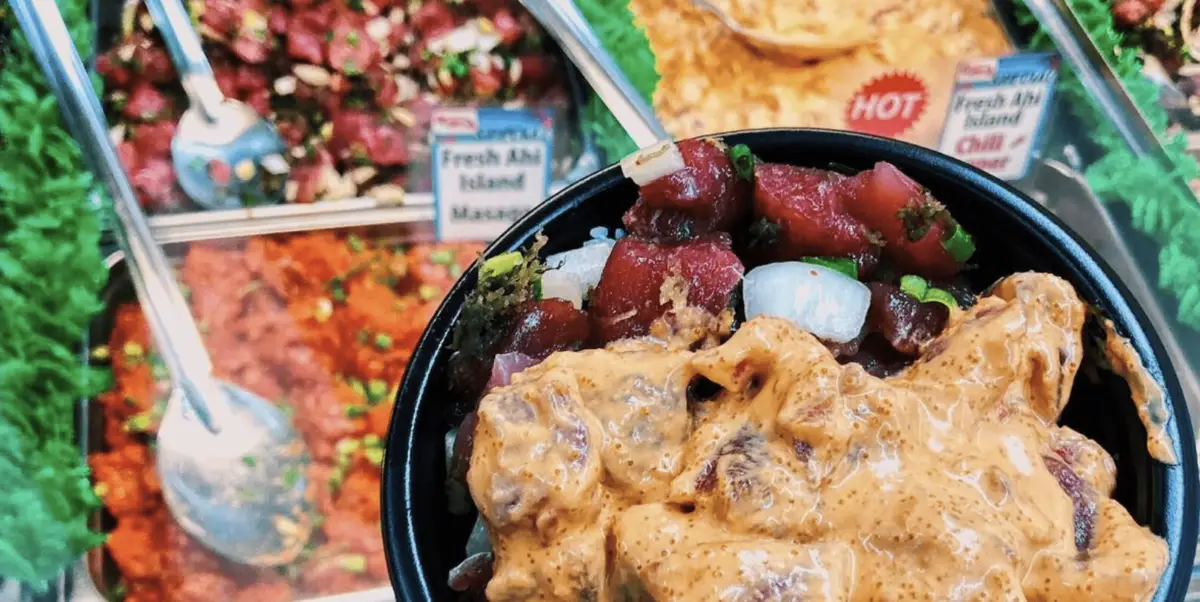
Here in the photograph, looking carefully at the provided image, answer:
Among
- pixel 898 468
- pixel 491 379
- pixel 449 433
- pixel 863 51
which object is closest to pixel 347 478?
pixel 449 433

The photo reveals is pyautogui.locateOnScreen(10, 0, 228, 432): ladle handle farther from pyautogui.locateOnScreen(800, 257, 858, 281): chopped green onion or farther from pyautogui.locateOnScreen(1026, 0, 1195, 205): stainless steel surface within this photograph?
pyautogui.locateOnScreen(1026, 0, 1195, 205): stainless steel surface

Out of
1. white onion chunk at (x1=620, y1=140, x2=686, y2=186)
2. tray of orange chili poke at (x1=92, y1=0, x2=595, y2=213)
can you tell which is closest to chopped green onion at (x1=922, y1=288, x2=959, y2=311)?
white onion chunk at (x1=620, y1=140, x2=686, y2=186)

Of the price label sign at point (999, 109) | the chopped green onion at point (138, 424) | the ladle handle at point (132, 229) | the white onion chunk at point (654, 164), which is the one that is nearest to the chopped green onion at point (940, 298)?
the white onion chunk at point (654, 164)

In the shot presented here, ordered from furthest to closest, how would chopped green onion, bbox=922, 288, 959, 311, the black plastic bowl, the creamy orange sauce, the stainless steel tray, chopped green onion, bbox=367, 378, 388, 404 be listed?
chopped green onion, bbox=367, 378, 388, 404 → the stainless steel tray → chopped green onion, bbox=922, 288, 959, 311 → the black plastic bowl → the creamy orange sauce

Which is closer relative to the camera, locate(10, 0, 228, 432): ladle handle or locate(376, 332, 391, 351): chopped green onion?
locate(10, 0, 228, 432): ladle handle

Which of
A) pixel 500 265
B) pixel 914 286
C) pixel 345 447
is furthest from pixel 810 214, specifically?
pixel 345 447

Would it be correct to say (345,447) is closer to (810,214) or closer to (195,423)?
(195,423)

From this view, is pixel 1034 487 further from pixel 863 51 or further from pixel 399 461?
pixel 863 51

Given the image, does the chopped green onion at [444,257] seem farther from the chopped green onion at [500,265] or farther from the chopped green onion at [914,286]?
the chopped green onion at [914,286]
